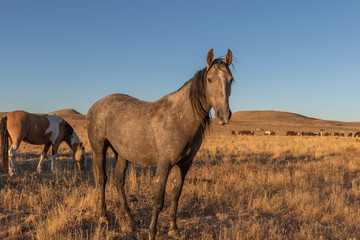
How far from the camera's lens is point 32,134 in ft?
28.7

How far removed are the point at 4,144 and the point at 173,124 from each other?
22.7 feet

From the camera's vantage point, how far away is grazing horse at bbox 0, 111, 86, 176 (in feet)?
26.3

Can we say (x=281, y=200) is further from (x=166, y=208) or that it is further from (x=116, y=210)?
(x=116, y=210)

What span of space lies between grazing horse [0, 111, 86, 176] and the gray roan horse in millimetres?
5482

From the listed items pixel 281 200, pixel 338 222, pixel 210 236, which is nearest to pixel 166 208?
pixel 210 236

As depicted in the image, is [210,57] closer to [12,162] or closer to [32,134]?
[12,162]

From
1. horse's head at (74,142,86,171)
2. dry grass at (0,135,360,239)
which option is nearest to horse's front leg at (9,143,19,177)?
dry grass at (0,135,360,239)

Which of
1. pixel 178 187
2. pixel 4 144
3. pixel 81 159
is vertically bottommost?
pixel 81 159

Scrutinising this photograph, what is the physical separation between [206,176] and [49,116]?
645 centimetres

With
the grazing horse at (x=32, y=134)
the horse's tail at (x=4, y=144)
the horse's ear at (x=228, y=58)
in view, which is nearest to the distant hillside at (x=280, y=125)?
the grazing horse at (x=32, y=134)

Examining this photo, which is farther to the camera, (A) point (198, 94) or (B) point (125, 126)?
(B) point (125, 126)

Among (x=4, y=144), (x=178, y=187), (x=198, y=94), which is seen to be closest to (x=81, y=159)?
(x=4, y=144)

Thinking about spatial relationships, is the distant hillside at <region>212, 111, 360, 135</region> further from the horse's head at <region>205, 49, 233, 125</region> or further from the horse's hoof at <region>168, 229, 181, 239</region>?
the horse's head at <region>205, 49, 233, 125</region>

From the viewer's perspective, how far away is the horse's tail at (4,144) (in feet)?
24.8
